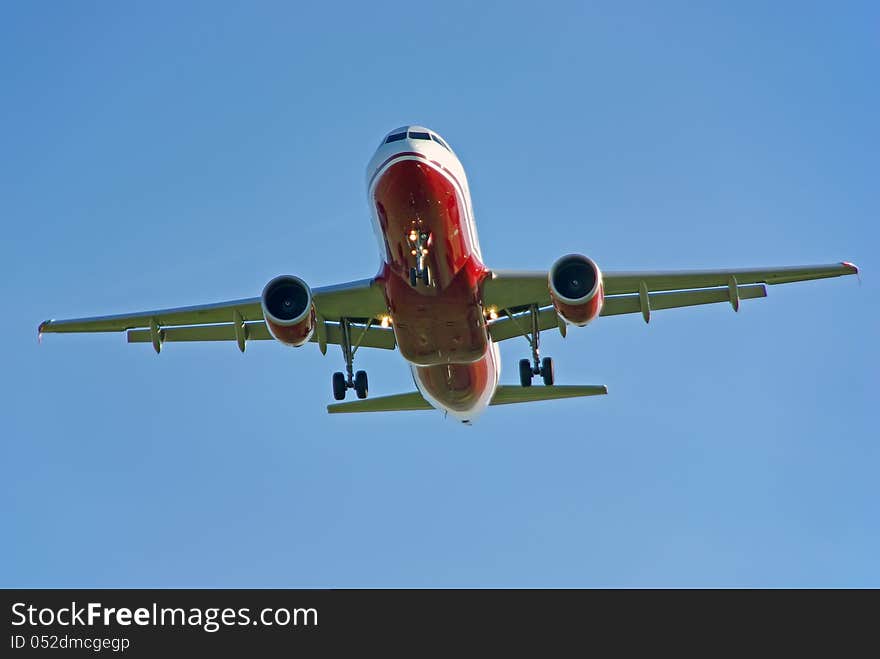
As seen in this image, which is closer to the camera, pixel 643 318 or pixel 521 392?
pixel 643 318

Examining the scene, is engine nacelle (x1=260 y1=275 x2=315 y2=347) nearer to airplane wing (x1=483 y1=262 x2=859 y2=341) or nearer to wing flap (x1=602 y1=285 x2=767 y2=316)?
airplane wing (x1=483 y1=262 x2=859 y2=341)

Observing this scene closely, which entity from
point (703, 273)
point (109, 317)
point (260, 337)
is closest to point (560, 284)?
point (703, 273)

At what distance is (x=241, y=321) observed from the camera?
3256 cm

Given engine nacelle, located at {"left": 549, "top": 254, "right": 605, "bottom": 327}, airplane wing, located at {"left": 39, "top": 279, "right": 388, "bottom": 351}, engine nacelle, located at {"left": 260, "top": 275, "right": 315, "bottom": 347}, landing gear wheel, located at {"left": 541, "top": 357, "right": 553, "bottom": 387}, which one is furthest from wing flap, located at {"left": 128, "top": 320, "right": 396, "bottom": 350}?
engine nacelle, located at {"left": 549, "top": 254, "right": 605, "bottom": 327}

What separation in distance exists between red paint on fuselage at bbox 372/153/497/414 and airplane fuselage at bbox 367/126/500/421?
0.8 inches

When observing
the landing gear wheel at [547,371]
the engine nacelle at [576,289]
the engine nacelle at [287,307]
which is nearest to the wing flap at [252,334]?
the engine nacelle at [287,307]

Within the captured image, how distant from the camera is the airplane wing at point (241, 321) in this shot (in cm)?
3109

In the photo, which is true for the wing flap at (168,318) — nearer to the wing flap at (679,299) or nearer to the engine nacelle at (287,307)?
the engine nacelle at (287,307)

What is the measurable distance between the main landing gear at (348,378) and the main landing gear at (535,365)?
417 cm

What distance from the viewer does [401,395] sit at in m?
34.5
